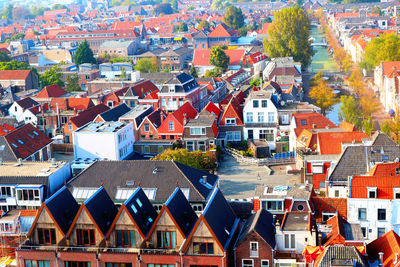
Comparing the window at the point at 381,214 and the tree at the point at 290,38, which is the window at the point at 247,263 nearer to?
the window at the point at 381,214

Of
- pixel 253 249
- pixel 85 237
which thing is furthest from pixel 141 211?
pixel 253 249

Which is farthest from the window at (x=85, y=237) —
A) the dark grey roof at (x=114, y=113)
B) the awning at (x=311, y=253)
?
the dark grey roof at (x=114, y=113)

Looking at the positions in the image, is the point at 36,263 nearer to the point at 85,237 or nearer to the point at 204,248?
the point at 85,237

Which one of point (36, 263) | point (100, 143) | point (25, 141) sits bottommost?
point (36, 263)

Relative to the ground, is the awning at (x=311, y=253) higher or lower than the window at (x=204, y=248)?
lower

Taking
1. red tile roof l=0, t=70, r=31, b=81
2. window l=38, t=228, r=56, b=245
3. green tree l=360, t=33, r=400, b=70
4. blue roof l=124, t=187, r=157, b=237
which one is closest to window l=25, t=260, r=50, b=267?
window l=38, t=228, r=56, b=245

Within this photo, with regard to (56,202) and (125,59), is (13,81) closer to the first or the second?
(125,59)
